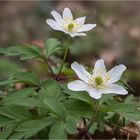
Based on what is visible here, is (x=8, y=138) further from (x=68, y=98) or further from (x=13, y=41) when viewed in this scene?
(x=13, y=41)

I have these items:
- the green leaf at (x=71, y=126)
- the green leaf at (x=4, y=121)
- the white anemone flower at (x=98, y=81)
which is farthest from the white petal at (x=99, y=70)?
the green leaf at (x=4, y=121)

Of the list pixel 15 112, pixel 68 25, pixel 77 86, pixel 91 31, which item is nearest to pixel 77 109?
pixel 77 86

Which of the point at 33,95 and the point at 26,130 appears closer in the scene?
the point at 26,130


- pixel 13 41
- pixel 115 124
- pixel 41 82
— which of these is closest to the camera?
pixel 41 82

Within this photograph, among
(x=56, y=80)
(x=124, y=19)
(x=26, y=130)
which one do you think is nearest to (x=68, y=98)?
(x=56, y=80)

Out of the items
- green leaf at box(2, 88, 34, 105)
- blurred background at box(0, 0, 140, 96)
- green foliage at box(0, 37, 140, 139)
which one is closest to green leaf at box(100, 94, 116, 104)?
green foliage at box(0, 37, 140, 139)

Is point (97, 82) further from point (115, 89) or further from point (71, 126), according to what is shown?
point (71, 126)
